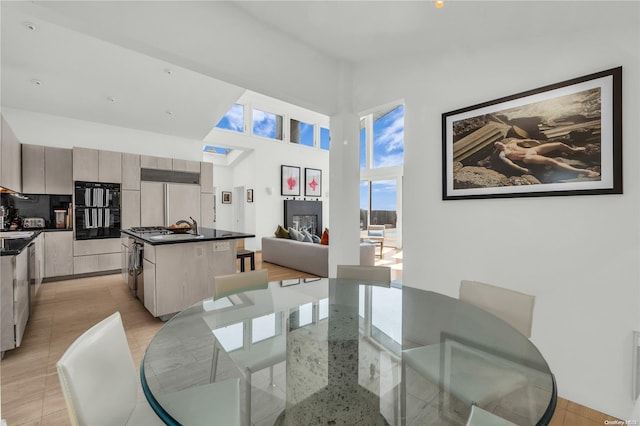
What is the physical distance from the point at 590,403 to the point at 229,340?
2245 millimetres

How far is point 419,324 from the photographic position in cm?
156

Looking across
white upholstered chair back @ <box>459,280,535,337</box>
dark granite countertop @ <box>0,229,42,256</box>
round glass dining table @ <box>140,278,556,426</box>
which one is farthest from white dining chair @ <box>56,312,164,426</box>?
dark granite countertop @ <box>0,229,42,256</box>

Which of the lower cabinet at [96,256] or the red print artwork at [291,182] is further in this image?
the red print artwork at [291,182]

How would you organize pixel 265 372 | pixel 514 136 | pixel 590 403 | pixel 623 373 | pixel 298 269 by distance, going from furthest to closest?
1. pixel 298 269
2. pixel 514 136
3. pixel 590 403
4. pixel 623 373
5. pixel 265 372

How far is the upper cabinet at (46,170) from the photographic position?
176 inches

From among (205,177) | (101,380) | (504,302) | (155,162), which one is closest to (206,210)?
(205,177)

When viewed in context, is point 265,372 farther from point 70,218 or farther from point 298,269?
point 70,218

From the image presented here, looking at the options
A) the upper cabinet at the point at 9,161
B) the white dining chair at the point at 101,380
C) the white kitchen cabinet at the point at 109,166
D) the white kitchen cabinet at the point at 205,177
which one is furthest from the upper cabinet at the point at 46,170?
the white dining chair at the point at 101,380

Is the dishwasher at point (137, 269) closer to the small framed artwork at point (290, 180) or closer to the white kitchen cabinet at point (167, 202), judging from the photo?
the white kitchen cabinet at point (167, 202)

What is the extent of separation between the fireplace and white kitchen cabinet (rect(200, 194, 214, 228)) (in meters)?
2.48

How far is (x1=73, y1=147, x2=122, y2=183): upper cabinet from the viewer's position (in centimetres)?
477

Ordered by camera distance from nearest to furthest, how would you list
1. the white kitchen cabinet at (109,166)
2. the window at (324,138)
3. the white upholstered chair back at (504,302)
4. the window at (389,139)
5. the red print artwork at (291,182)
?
the white upholstered chair back at (504,302) < the white kitchen cabinet at (109,166) < the window at (389,139) < the red print artwork at (291,182) < the window at (324,138)

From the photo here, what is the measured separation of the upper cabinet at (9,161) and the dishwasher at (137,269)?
1.59 m

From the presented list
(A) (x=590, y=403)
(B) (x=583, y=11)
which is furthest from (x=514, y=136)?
(A) (x=590, y=403)
